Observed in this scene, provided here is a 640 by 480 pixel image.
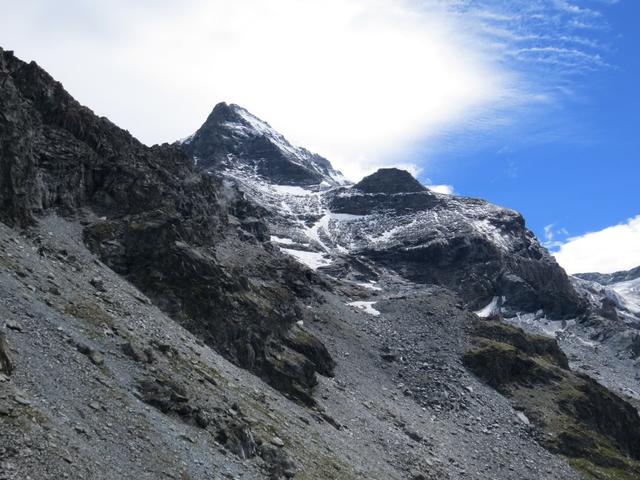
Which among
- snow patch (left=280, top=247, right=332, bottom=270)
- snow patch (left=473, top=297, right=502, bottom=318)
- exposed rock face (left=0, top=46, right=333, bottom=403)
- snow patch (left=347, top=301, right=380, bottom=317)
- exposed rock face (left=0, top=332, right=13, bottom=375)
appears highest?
snow patch (left=473, top=297, right=502, bottom=318)

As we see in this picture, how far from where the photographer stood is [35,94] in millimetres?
81562

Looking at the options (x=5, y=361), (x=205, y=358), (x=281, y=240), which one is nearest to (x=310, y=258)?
(x=281, y=240)

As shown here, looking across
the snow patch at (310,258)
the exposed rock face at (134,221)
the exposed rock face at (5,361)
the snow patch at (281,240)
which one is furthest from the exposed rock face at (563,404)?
the snow patch at (281,240)

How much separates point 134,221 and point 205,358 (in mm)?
24116

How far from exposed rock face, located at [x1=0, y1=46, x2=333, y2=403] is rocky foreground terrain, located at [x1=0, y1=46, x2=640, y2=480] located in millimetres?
257

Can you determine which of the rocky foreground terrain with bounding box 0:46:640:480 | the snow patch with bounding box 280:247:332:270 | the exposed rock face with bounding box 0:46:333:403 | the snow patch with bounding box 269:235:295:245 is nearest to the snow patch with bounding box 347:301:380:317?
the rocky foreground terrain with bounding box 0:46:640:480

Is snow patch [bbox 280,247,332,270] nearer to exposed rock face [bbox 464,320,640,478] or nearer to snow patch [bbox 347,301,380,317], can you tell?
snow patch [bbox 347,301,380,317]

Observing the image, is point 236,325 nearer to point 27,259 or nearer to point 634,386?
point 27,259

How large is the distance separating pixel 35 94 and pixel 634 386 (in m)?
134

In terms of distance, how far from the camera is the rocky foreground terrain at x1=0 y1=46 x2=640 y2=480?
1321 inches

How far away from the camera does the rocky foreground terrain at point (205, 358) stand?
33562 millimetres

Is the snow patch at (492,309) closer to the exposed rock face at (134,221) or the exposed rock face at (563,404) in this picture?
the exposed rock face at (563,404)

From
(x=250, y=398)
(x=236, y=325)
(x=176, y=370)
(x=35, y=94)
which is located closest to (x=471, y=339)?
(x=236, y=325)

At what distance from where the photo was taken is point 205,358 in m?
54.2
